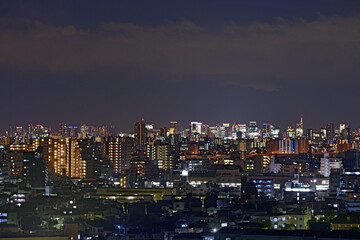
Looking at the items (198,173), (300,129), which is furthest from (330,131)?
(198,173)

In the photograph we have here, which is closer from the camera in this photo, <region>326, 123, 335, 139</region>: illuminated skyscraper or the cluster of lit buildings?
the cluster of lit buildings

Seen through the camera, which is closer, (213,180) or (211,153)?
(213,180)

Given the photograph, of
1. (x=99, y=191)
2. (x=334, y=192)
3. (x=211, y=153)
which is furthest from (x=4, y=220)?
(x=211, y=153)

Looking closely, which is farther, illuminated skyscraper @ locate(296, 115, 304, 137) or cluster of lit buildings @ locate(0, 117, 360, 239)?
illuminated skyscraper @ locate(296, 115, 304, 137)

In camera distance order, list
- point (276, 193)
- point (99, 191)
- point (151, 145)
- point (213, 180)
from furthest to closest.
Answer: point (151, 145) → point (213, 180) → point (276, 193) → point (99, 191)

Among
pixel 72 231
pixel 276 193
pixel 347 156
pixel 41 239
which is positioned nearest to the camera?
pixel 41 239

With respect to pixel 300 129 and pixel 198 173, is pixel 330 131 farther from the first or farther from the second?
pixel 198 173

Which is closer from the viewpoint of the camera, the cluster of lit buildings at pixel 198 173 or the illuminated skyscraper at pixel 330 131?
the cluster of lit buildings at pixel 198 173

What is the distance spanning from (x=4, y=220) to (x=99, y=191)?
37.6ft

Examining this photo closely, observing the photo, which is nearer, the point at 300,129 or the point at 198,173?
the point at 198,173

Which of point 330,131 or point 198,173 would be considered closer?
point 198,173

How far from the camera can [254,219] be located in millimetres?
21344

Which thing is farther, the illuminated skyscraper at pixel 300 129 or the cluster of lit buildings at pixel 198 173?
the illuminated skyscraper at pixel 300 129

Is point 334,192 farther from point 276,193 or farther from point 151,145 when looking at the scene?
point 151,145
